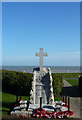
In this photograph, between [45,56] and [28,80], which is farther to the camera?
[28,80]

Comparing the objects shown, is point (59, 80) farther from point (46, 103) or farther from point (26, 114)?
point (26, 114)

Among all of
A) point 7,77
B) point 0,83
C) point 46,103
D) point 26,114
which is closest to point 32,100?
point 46,103

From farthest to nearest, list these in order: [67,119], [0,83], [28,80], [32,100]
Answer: [0,83], [28,80], [32,100], [67,119]

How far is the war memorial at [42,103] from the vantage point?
7484mm

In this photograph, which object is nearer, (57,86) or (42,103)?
(42,103)

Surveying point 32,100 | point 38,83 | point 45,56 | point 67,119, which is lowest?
point 67,119

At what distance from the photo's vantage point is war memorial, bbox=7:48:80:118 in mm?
7484

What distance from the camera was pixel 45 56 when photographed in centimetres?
916

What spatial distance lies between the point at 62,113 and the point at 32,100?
1667mm

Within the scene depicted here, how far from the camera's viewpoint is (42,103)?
873 cm

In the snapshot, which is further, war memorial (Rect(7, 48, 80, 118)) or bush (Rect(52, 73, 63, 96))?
bush (Rect(52, 73, 63, 96))

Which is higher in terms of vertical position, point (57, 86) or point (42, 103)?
point (57, 86)

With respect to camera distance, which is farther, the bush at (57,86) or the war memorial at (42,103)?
the bush at (57,86)

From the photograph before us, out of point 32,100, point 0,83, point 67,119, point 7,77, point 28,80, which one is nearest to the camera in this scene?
point 67,119
